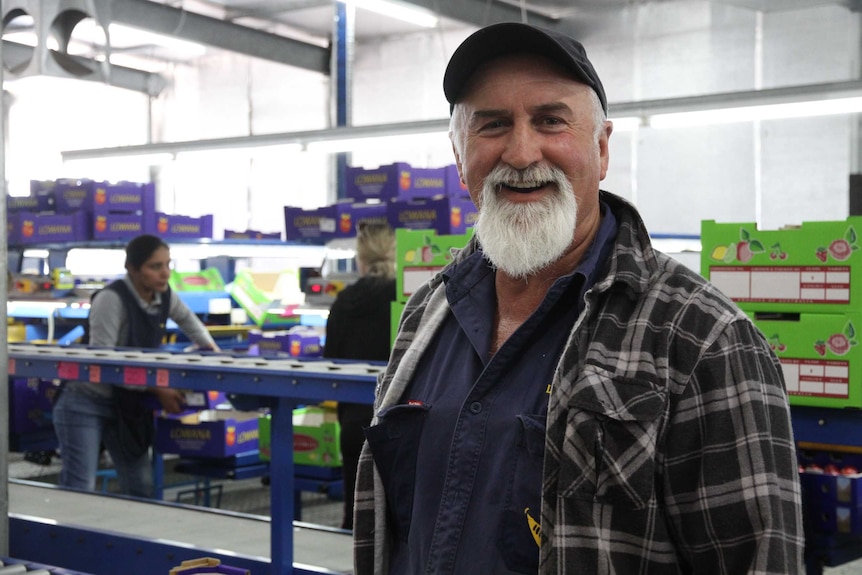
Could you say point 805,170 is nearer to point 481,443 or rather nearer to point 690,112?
point 690,112

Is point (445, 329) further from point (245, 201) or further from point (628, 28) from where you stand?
point (245, 201)

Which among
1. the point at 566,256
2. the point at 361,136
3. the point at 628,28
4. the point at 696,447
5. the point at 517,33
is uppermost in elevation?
the point at 628,28

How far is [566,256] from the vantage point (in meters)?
1.42

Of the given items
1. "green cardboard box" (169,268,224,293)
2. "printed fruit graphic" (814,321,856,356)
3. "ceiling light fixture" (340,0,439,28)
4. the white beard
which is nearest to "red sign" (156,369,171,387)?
"printed fruit graphic" (814,321,856,356)

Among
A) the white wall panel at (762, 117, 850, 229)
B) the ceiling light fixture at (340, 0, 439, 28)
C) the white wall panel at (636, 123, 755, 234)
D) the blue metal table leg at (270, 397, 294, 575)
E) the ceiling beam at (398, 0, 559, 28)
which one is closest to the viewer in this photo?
the blue metal table leg at (270, 397, 294, 575)

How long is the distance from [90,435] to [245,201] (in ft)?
35.9

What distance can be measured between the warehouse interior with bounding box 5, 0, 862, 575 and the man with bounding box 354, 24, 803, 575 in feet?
18.0

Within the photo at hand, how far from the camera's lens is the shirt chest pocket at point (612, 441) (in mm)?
1146

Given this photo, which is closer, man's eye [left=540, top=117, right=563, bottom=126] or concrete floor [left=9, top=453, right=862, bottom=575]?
man's eye [left=540, top=117, right=563, bottom=126]

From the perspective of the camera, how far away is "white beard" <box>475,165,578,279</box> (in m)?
1.36

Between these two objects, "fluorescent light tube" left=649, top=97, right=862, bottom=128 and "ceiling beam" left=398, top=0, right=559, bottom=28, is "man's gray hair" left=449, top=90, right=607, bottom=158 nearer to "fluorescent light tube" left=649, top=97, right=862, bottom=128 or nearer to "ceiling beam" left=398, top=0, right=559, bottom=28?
"fluorescent light tube" left=649, top=97, right=862, bottom=128

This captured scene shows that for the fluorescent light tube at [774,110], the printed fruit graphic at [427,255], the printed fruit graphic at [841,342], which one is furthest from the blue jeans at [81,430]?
the fluorescent light tube at [774,110]

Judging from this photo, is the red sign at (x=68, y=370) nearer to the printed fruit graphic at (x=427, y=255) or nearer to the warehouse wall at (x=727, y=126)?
the printed fruit graphic at (x=427, y=255)

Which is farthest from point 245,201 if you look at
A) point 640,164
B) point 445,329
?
point 445,329
